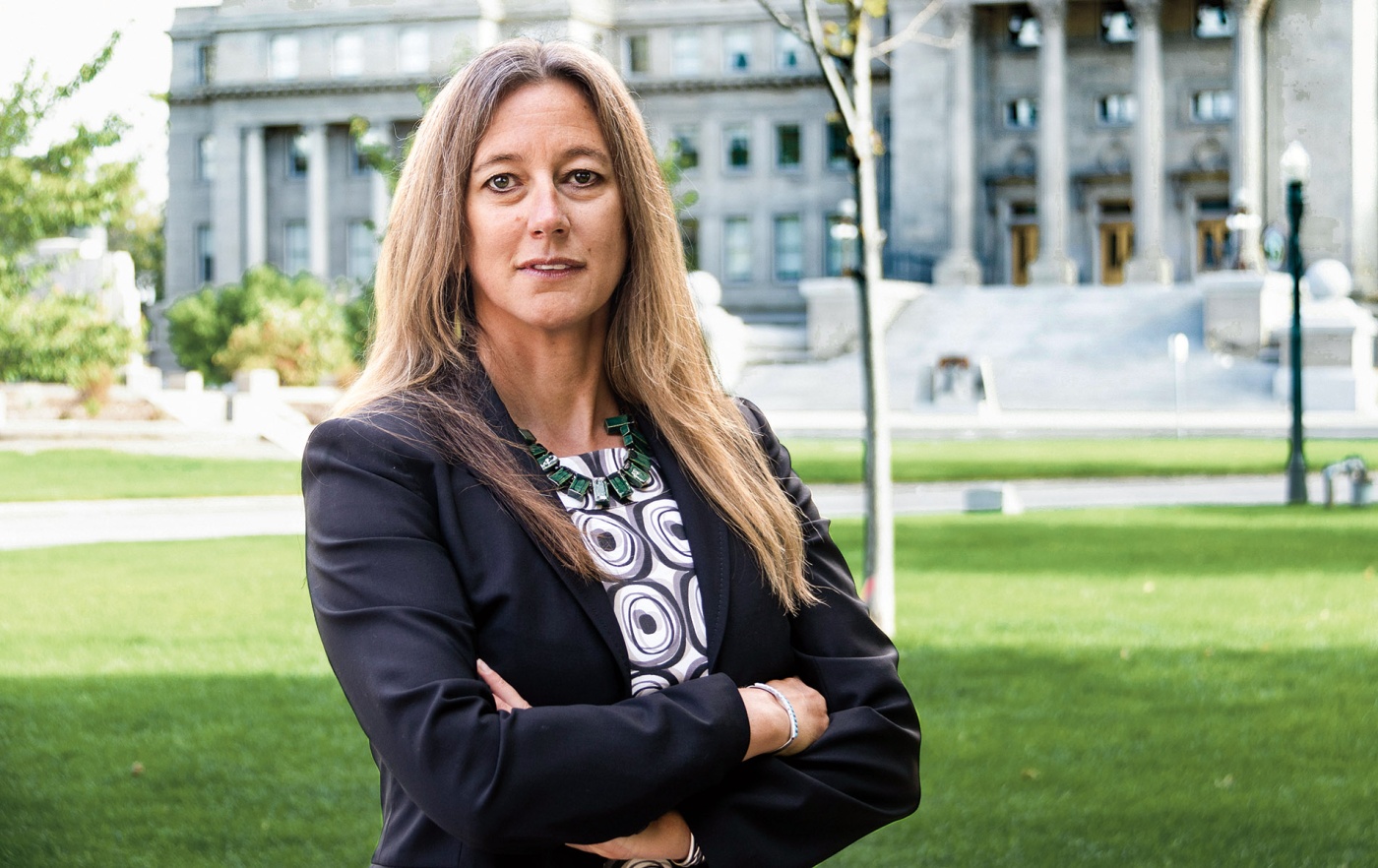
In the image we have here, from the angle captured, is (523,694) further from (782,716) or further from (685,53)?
(685,53)

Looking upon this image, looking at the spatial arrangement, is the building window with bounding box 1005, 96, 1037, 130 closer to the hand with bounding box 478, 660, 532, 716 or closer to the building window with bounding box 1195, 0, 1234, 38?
the building window with bounding box 1195, 0, 1234, 38

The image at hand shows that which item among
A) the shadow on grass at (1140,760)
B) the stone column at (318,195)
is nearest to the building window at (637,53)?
the stone column at (318,195)

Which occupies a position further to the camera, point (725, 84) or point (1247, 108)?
point (725, 84)

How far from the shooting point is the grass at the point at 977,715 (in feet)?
21.4

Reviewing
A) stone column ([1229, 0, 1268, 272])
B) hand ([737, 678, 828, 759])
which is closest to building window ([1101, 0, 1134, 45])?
stone column ([1229, 0, 1268, 272])

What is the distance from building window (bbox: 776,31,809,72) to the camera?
7312 cm

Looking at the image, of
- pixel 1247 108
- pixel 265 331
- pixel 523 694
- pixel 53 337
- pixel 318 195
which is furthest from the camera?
pixel 318 195

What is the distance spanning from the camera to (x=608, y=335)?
9.61ft

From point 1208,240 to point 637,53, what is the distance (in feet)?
88.0

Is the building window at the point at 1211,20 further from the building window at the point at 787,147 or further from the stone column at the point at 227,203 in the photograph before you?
the stone column at the point at 227,203

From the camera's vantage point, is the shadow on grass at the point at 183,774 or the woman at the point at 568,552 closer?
the woman at the point at 568,552

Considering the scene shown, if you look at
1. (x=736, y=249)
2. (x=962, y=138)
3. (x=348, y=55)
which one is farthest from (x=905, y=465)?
(x=348, y=55)

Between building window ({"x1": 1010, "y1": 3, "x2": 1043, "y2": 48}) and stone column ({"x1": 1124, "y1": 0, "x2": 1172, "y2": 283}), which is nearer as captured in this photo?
stone column ({"x1": 1124, "y1": 0, "x2": 1172, "y2": 283})

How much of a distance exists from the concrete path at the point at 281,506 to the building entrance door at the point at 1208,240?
41809 mm
